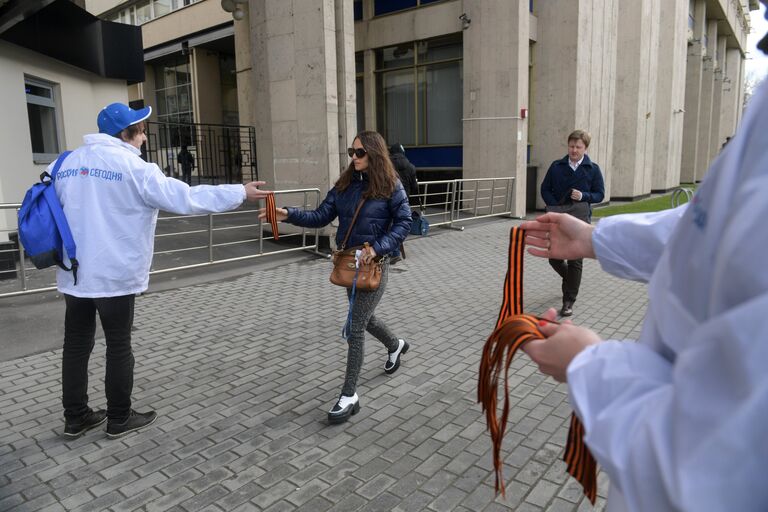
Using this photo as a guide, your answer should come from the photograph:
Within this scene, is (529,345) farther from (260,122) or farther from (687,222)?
(260,122)

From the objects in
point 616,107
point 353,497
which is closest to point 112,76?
point 353,497

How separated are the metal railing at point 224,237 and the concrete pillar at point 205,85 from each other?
13697 mm

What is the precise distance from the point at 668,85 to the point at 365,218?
84.6ft

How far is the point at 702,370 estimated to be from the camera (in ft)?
2.39

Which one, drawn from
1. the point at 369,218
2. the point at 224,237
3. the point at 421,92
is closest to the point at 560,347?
the point at 369,218

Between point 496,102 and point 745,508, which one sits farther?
point 496,102

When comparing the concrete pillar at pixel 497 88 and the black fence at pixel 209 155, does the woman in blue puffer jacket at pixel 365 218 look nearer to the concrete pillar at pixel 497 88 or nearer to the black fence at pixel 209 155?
the concrete pillar at pixel 497 88

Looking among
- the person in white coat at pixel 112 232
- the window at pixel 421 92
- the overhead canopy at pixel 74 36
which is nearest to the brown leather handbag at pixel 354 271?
the person in white coat at pixel 112 232

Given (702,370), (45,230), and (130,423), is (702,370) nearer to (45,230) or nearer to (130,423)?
(45,230)

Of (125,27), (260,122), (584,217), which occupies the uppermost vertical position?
(125,27)

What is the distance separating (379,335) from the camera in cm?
464

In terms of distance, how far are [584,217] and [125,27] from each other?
11535 millimetres

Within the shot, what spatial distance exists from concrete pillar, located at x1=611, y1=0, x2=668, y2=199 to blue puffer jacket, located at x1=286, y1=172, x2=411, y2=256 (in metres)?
19.7

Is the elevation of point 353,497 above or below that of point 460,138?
below
